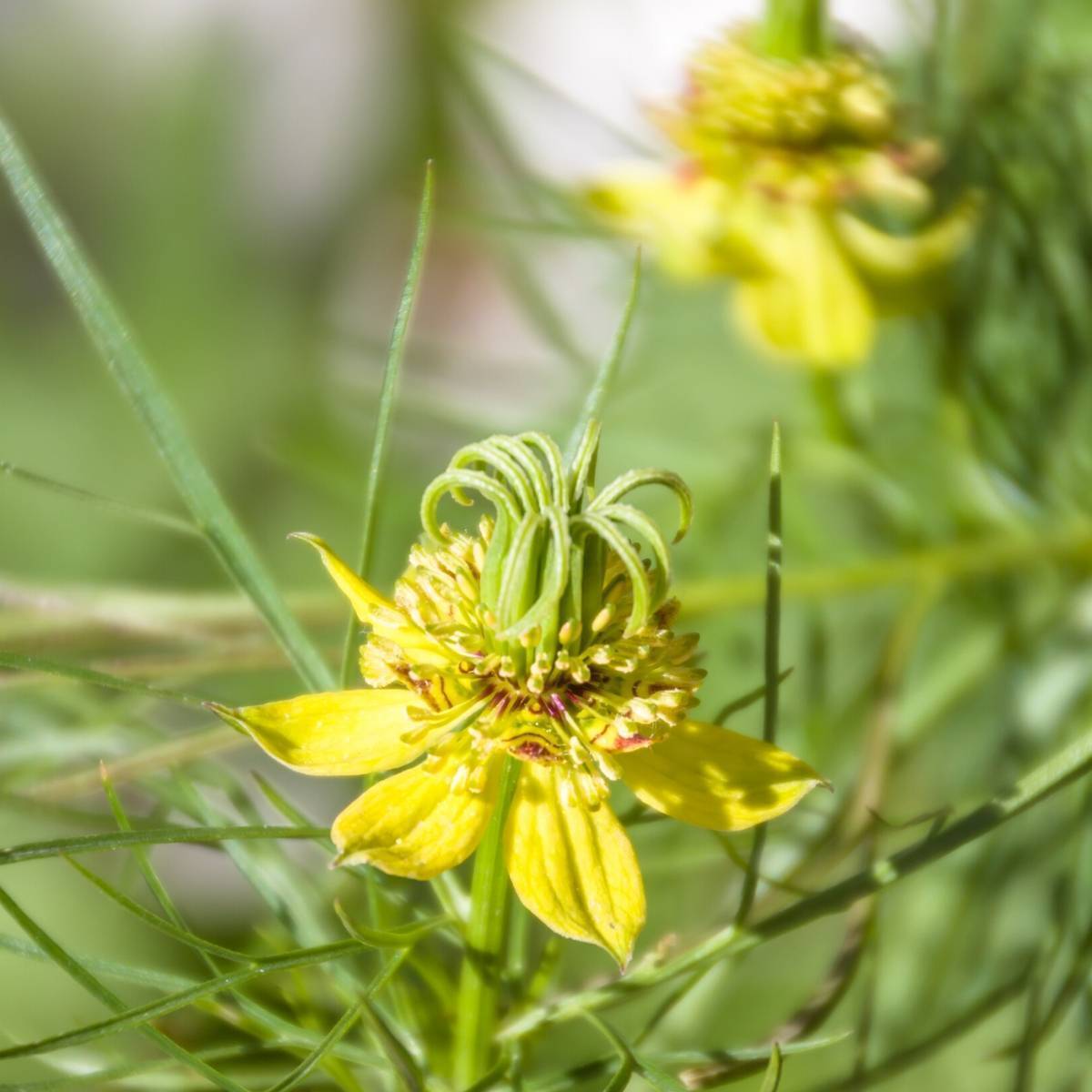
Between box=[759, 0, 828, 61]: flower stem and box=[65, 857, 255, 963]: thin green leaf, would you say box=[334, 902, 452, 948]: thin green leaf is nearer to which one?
box=[65, 857, 255, 963]: thin green leaf

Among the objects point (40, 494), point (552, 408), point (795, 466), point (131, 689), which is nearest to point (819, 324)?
point (795, 466)

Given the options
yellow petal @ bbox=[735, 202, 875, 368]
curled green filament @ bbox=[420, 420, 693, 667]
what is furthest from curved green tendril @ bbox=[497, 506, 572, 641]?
→ yellow petal @ bbox=[735, 202, 875, 368]

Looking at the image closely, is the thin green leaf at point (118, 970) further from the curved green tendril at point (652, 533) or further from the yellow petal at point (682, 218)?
the yellow petal at point (682, 218)

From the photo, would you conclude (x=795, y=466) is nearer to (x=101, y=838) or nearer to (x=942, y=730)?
(x=942, y=730)

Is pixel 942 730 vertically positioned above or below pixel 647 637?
below

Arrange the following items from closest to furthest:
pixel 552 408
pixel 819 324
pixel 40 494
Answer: pixel 819 324, pixel 552 408, pixel 40 494

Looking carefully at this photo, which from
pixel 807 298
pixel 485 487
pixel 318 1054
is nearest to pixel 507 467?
pixel 485 487

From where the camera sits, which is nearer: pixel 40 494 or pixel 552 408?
pixel 552 408

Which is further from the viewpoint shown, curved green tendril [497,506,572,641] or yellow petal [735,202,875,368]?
yellow petal [735,202,875,368]
